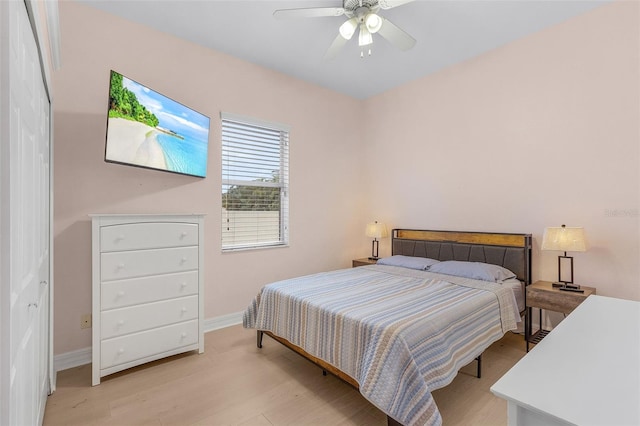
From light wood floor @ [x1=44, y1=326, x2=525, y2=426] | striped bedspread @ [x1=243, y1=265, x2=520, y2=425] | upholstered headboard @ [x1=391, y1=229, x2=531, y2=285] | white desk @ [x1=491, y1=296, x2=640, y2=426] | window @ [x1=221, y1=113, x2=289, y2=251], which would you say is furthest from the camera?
window @ [x1=221, y1=113, x2=289, y2=251]

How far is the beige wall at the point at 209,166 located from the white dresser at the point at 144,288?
0.52 meters

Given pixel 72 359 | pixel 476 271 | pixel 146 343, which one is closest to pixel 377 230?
pixel 476 271

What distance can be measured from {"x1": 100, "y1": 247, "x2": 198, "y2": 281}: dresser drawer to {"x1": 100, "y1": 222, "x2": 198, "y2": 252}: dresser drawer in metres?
0.04

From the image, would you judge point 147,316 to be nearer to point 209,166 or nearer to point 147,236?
point 147,236

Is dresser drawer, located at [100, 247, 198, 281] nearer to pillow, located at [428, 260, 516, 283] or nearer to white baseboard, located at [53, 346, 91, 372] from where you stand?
white baseboard, located at [53, 346, 91, 372]

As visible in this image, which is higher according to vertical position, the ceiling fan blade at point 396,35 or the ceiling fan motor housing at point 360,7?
the ceiling fan motor housing at point 360,7

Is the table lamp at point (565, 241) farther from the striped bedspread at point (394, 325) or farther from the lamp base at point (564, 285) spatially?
the striped bedspread at point (394, 325)

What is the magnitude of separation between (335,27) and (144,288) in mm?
2748

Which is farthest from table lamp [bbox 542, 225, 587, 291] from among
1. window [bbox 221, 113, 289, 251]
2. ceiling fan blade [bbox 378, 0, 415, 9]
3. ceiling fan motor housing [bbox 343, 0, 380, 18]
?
window [bbox 221, 113, 289, 251]

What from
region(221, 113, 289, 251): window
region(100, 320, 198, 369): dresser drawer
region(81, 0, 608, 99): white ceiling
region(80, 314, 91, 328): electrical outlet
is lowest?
region(100, 320, 198, 369): dresser drawer

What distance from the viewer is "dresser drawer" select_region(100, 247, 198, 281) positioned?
2201 millimetres

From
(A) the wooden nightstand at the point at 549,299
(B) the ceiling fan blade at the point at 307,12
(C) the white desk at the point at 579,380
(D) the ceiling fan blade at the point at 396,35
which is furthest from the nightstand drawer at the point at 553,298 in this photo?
(B) the ceiling fan blade at the point at 307,12

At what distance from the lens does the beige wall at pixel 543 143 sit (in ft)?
8.32

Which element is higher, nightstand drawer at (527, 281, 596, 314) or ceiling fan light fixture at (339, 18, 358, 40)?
ceiling fan light fixture at (339, 18, 358, 40)
